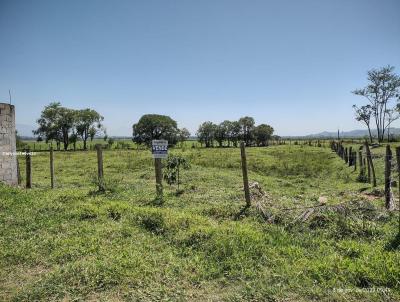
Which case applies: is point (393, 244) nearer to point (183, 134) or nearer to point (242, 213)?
point (242, 213)

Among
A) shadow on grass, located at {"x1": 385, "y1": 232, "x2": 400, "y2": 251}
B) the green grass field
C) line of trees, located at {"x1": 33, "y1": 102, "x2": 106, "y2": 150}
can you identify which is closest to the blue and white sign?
the green grass field

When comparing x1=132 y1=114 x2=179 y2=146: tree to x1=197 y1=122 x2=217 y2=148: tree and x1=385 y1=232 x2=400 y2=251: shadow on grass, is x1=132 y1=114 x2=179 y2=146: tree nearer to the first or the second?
x1=197 y1=122 x2=217 y2=148: tree

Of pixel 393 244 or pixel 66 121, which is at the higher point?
pixel 66 121

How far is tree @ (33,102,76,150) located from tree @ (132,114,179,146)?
644 inches

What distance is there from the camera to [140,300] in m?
4.54

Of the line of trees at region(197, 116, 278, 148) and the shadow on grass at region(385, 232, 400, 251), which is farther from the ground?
the line of trees at region(197, 116, 278, 148)

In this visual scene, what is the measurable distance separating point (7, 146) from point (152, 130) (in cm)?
7135

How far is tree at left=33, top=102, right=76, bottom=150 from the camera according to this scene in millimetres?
77125

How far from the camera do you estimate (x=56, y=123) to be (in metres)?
77.0

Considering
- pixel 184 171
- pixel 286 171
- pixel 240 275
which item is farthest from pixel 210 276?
pixel 286 171

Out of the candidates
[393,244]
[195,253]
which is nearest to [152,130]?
[195,253]

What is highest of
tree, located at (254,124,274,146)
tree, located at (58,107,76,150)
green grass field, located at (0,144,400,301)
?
tree, located at (58,107,76,150)

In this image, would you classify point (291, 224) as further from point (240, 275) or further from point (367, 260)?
point (240, 275)

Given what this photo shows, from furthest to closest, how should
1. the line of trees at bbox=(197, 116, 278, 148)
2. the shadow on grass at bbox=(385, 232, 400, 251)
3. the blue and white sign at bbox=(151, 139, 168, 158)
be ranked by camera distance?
the line of trees at bbox=(197, 116, 278, 148) → the blue and white sign at bbox=(151, 139, 168, 158) → the shadow on grass at bbox=(385, 232, 400, 251)
